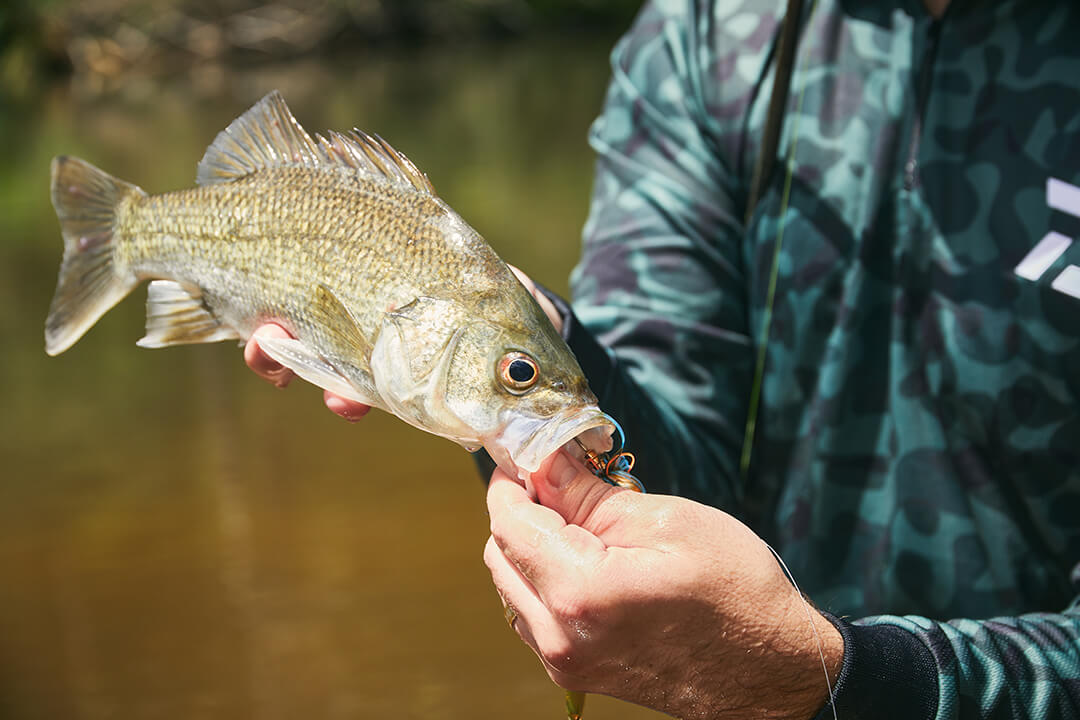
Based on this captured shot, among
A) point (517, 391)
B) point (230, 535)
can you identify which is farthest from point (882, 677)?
point (230, 535)

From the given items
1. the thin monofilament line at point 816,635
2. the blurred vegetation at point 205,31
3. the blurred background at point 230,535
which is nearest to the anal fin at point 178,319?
the thin monofilament line at point 816,635

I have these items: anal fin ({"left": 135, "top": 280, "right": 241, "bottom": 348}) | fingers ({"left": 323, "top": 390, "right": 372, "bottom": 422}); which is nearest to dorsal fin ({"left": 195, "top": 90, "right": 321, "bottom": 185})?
anal fin ({"left": 135, "top": 280, "right": 241, "bottom": 348})

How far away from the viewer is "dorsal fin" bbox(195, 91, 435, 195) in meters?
1.48

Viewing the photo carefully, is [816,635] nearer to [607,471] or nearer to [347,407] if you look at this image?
[607,471]

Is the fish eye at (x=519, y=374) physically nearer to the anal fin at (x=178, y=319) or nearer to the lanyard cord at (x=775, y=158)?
the anal fin at (x=178, y=319)

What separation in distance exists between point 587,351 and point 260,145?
0.58 meters

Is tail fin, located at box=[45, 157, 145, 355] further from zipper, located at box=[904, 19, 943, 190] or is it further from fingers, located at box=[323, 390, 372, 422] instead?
zipper, located at box=[904, 19, 943, 190]

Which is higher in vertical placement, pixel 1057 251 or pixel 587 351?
pixel 1057 251

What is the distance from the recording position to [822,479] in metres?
2.13

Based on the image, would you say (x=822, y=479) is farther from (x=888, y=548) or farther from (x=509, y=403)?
(x=509, y=403)

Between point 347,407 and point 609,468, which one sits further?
point 347,407

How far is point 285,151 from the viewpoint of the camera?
1.59 meters

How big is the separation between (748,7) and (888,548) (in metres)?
1.07

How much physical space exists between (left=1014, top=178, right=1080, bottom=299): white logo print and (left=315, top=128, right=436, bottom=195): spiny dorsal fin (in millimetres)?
1077
